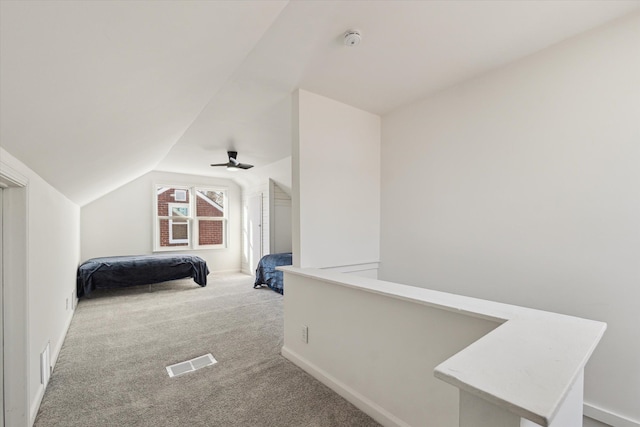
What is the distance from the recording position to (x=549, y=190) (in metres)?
1.85

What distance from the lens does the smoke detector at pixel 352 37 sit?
167cm

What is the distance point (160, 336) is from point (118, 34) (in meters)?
2.92

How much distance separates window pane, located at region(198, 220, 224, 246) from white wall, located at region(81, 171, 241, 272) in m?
0.26

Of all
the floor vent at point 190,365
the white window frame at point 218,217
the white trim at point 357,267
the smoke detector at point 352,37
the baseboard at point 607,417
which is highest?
the smoke detector at point 352,37

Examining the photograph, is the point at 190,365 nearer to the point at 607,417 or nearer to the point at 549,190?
the point at 607,417

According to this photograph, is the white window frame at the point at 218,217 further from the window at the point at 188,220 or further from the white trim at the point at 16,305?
the white trim at the point at 16,305

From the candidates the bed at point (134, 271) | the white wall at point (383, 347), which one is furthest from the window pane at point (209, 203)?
the white wall at point (383, 347)

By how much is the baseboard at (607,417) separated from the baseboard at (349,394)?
1.21m

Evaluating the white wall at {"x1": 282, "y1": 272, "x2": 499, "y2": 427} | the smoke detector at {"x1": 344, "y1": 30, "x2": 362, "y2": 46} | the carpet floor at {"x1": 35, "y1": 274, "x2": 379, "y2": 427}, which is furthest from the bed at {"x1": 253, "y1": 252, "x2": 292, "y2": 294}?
the smoke detector at {"x1": 344, "y1": 30, "x2": 362, "y2": 46}

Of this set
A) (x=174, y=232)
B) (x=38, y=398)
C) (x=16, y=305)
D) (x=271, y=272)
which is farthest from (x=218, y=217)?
(x=16, y=305)

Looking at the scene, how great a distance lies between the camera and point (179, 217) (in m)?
6.06

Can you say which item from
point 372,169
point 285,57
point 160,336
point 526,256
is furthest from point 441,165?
point 160,336

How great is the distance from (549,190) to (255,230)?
526 cm

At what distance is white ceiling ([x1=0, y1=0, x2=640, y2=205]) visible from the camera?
843mm
